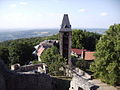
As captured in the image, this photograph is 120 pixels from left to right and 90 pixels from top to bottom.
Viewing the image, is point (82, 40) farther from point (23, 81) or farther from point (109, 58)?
point (23, 81)

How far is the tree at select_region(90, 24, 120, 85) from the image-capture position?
2230 cm

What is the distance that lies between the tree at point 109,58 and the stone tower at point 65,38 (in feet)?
27.8

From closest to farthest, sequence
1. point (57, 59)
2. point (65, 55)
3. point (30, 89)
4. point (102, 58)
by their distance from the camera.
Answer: point (30, 89)
point (102, 58)
point (57, 59)
point (65, 55)

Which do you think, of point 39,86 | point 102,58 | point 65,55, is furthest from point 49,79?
point 65,55

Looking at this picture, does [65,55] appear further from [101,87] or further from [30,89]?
[30,89]

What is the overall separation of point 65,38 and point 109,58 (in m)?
11.2

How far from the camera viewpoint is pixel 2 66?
53.0 feet

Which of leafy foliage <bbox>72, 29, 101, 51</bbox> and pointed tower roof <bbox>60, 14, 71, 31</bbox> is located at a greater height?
pointed tower roof <bbox>60, 14, 71, 31</bbox>

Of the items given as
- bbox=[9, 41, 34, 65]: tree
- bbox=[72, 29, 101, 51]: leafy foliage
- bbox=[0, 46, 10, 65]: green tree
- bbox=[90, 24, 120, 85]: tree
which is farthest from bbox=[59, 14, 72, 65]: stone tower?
bbox=[72, 29, 101, 51]: leafy foliage

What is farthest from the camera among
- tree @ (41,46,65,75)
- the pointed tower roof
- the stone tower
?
the pointed tower roof

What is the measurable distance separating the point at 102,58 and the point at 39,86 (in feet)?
31.4

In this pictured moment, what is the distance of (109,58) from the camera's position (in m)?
22.9

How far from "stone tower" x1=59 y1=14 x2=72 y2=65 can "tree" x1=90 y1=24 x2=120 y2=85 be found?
847cm

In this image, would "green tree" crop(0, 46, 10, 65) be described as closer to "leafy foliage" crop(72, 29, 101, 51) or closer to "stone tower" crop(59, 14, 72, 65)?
"stone tower" crop(59, 14, 72, 65)
